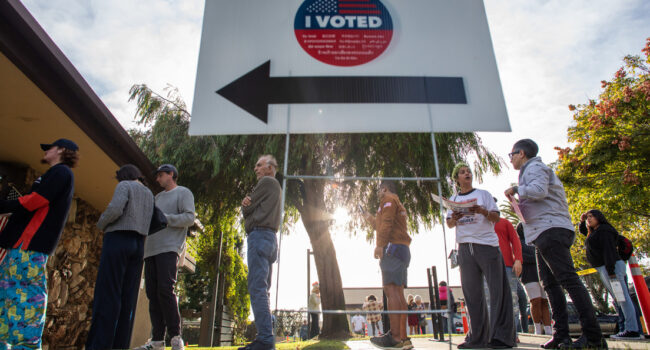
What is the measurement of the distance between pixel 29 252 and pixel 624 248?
17.3 ft

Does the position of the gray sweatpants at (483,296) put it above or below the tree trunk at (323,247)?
below

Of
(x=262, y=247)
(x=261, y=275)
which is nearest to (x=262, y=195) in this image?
(x=262, y=247)

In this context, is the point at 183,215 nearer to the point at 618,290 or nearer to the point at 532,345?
the point at 532,345

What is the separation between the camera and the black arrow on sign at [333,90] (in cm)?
311

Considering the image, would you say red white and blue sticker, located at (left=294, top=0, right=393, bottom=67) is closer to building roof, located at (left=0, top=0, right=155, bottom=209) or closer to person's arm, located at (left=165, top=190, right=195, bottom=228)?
person's arm, located at (left=165, top=190, right=195, bottom=228)

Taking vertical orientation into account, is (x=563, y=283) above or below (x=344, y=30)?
below

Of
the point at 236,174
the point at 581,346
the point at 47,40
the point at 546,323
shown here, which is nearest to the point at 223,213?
the point at 236,174

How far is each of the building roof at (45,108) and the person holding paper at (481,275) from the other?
10.7 feet

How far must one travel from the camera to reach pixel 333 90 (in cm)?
318

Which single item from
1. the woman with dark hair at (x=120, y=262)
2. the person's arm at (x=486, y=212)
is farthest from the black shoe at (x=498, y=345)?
the woman with dark hair at (x=120, y=262)

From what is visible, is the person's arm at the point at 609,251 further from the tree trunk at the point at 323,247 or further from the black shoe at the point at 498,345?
the tree trunk at the point at 323,247

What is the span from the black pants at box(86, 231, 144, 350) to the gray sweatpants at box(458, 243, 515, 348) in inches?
97.6

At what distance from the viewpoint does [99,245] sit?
6.18 m

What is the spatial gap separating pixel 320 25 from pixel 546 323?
3997 millimetres
